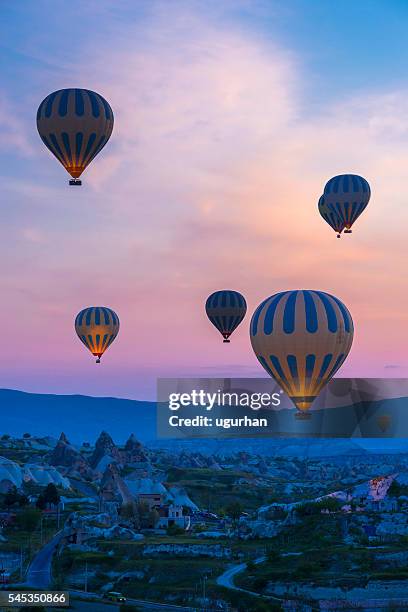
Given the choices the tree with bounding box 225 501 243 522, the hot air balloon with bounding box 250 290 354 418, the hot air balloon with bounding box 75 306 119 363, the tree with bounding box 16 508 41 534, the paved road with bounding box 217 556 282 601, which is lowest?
the paved road with bounding box 217 556 282 601

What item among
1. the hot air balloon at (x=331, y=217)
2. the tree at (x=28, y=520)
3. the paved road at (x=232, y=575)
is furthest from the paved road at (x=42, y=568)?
the hot air balloon at (x=331, y=217)

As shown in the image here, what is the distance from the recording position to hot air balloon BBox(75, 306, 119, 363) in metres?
138

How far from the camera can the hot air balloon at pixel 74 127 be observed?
91.8 meters

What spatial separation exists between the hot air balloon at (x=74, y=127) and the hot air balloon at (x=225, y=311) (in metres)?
51.6

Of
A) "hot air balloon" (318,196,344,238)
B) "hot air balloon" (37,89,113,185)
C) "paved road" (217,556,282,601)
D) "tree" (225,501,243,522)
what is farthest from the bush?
"hot air balloon" (37,89,113,185)

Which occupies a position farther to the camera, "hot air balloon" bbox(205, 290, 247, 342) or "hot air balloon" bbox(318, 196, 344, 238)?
"hot air balloon" bbox(205, 290, 247, 342)

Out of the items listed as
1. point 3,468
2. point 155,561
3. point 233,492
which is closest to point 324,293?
point 155,561

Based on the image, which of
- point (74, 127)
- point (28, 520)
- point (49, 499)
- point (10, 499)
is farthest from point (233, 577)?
point (10, 499)

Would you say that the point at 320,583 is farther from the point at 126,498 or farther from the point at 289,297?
the point at 126,498

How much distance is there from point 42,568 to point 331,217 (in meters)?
48.5

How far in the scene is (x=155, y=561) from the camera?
3986 inches

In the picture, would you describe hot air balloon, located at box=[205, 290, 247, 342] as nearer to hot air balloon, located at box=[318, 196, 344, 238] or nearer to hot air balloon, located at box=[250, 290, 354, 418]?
hot air balloon, located at box=[318, 196, 344, 238]

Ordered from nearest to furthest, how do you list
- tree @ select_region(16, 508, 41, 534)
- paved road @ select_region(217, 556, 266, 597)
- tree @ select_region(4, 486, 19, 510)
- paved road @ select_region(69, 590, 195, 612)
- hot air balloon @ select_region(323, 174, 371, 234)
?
paved road @ select_region(69, 590, 195, 612) < paved road @ select_region(217, 556, 266, 597) < hot air balloon @ select_region(323, 174, 371, 234) < tree @ select_region(16, 508, 41, 534) < tree @ select_region(4, 486, 19, 510)

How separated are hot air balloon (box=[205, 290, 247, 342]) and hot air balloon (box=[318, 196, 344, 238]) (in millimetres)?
26283
